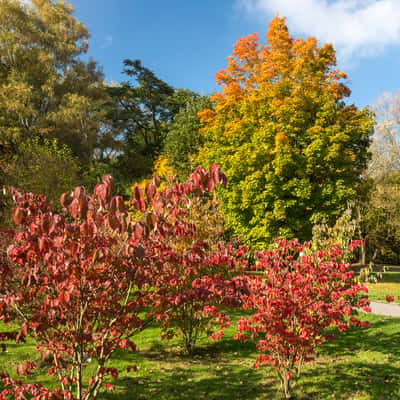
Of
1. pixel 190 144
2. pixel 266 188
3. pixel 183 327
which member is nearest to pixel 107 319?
pixel 183 327

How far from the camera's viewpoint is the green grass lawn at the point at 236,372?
4930mm

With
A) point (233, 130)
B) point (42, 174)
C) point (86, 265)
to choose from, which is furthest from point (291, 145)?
point (86, 265)

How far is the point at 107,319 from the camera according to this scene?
136 inches

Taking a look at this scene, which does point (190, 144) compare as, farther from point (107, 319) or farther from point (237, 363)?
point (107, 319)

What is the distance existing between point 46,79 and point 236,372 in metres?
23.1

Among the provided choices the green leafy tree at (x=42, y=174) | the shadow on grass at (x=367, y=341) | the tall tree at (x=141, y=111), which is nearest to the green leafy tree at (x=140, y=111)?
the tall tree at (x=141, y=111)

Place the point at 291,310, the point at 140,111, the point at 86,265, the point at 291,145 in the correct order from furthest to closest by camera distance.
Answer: the point at 140,111
the point at 291,145
the point at 291,310
the point at 86,265

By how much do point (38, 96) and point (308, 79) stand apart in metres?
16.6

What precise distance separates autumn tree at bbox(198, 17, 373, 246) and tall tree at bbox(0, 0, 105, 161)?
11.2m

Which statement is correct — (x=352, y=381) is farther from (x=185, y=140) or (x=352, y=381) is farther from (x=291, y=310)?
(x=185, y=140)

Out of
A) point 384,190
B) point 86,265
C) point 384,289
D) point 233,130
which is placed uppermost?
point 233,130

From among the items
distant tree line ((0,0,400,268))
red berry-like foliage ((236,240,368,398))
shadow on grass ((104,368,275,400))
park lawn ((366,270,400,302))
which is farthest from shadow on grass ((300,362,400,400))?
park lawn ((366,270,400,302))

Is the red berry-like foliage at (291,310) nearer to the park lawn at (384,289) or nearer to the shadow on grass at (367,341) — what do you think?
the shadow on grass at (367,341)

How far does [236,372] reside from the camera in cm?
571
